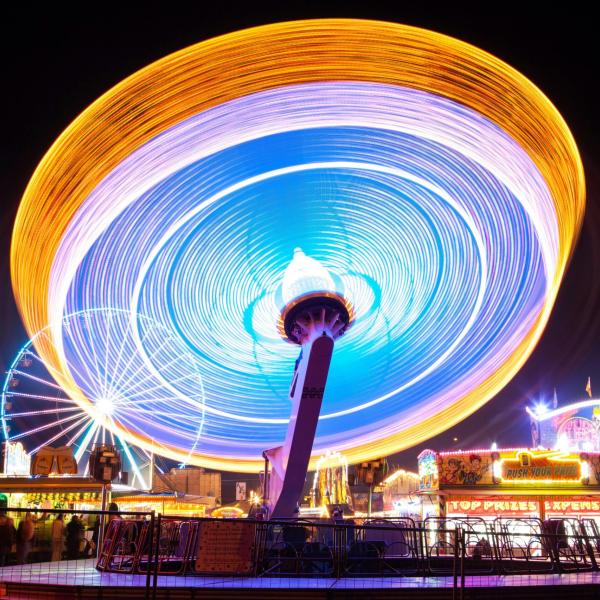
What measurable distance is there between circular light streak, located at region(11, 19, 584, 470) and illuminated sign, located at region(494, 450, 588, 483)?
10522 mm

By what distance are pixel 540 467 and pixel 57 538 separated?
64.9 ft

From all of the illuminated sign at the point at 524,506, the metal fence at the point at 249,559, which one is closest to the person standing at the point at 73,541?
the metal fence at the point at 249,559

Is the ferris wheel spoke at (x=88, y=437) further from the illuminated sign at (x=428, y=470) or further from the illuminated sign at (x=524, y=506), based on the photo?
the illuminated sign at (x=524, y=506)

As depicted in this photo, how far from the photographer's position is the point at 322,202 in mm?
17078

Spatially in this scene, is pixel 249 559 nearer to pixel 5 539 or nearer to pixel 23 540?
pixel 23 540

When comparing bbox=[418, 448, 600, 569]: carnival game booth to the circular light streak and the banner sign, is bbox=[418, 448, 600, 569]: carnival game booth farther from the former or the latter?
the circular light streak

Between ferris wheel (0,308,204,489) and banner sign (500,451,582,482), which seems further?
banner sign (500,451,582,482)

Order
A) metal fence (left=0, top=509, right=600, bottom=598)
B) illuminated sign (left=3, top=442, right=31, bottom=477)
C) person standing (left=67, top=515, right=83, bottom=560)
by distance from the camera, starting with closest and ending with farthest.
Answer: metal fence (left=0, top=509, right=600, bottom=598) → person standing (left=67, top=515, right=83, bottom=560) → illuminated sign (left=3, top=442, right=31, bottom=477)

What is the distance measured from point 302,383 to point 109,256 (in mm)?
5681

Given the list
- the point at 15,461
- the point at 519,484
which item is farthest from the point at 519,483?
the point at 15,461

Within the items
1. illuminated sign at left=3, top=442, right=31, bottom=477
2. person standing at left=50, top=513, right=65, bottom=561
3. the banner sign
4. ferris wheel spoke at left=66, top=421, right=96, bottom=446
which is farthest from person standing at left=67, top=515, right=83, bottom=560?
the banner sign

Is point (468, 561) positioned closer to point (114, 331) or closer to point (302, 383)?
point (302, 383)

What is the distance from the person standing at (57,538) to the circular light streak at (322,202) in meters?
5.05

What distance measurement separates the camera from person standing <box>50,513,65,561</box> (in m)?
17.4
